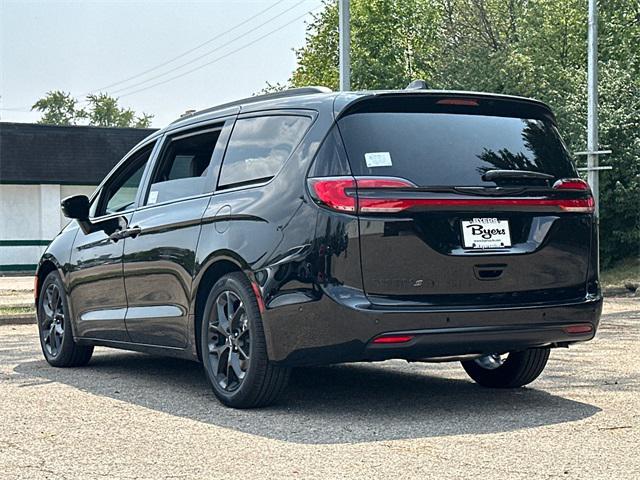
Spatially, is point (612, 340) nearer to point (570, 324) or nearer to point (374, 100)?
point (570, 324)

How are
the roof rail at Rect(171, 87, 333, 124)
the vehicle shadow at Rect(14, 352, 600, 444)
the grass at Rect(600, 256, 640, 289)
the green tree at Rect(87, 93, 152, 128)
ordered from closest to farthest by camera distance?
1. the vehicle shadow at Rect(14, 352, 600, 444)
2. the roof rail at Rect(171, 87, 333, 124)
3. the grass at Rect(600, 256, 640, 289)
4. the green tree at Rect(87, 93, 152, 128)

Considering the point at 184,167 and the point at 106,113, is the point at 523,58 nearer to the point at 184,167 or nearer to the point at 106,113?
A: the point at 184,167

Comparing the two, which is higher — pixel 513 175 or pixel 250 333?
pixel 513 175

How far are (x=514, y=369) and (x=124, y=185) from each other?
11.4ft

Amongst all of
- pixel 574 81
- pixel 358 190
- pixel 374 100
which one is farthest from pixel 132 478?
pixel 574 81

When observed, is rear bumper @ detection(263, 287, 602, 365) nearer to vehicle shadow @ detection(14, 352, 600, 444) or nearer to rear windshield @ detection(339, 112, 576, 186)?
vehicle shadow @ detection(14, 352, 600, 444)

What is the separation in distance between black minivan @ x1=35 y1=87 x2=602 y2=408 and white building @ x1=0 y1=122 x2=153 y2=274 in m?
33.3

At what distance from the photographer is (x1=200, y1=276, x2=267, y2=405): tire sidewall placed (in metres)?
7.05

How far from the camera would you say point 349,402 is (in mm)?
7672

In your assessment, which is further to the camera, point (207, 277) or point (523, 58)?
point (523, 58)

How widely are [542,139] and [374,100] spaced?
3.85 feet

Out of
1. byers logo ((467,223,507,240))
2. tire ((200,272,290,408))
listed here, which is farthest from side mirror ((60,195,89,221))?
byers logo ((467,223,507,240))

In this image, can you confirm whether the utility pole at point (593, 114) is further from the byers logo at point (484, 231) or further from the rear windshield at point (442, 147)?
the byers logo at point (484, 231)

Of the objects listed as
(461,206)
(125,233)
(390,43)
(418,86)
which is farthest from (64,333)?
(390,43)
